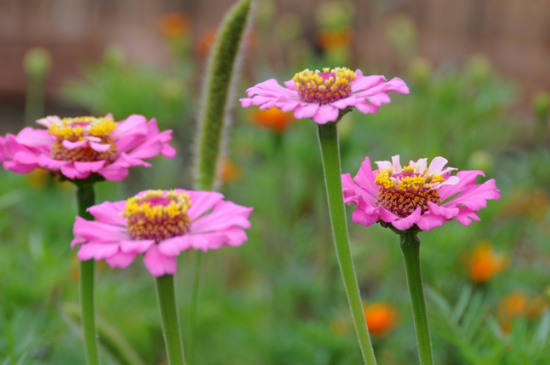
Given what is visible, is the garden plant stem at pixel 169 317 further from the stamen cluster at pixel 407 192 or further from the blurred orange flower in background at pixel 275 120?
the blurred orange flower in background at pixel 275 120

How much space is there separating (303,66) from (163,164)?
324 millimetres

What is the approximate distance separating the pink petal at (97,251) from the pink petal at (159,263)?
0.02m

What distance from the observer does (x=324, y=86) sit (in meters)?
0.28

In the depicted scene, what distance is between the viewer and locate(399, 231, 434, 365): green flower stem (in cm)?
27

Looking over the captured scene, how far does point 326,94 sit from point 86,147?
0.14m

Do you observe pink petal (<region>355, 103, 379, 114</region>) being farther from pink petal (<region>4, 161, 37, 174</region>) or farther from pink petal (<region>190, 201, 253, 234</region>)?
pink petal (<region>4, 161, 37, 174</region>)

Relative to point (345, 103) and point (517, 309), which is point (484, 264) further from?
point (345, 103)

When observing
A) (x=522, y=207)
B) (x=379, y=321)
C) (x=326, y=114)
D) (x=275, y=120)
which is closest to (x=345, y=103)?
(x=326, y=114)

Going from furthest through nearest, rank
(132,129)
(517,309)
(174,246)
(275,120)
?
(275,120) < (517,309) < (132,129) < (174,246)

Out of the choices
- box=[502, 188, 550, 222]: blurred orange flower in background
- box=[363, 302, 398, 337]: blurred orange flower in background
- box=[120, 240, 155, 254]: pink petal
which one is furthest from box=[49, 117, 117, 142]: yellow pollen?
box=[502, 188, 550, 222]: blurred orange flower in background

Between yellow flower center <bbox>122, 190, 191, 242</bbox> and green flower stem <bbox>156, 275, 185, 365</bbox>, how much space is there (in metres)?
0.02

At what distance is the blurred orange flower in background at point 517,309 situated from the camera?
640 millimetres

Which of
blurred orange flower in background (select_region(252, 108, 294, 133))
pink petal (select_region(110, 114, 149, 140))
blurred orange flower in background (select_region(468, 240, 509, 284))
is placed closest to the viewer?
pink petal (select_region(110, 114, 149, 140))

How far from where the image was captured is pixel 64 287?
657mm
